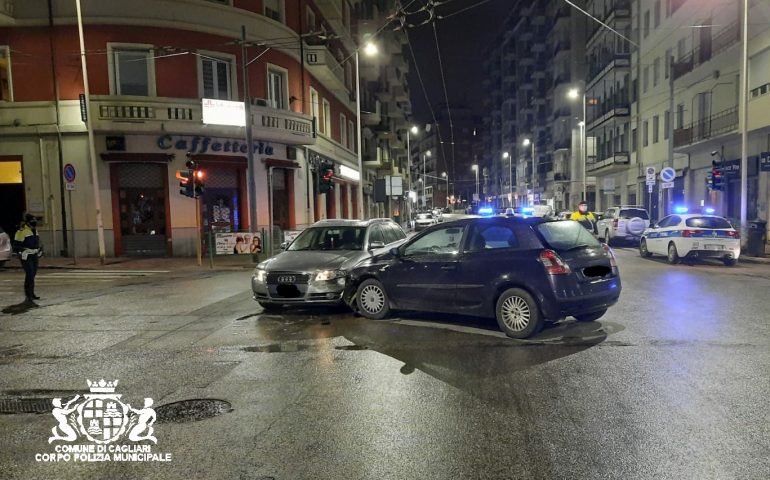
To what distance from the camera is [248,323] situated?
28.8 ft

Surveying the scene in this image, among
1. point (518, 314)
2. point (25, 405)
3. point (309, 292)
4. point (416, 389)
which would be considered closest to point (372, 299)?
point (309, 292)

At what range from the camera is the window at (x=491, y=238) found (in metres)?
7.47

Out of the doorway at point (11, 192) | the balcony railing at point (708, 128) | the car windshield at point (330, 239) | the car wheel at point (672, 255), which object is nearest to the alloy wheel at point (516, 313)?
the car windshield at point (330, 239)

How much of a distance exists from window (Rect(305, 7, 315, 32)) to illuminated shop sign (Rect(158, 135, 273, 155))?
7.82 m

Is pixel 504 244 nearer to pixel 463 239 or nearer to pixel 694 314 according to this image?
pixel 463 239

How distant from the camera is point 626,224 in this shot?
24.4 metres

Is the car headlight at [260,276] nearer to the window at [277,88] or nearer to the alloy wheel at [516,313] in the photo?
the alloy wheel at [516,313]

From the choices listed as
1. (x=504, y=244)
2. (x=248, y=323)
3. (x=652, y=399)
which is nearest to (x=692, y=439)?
(x=652, y=399)

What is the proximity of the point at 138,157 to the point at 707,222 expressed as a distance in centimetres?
1994

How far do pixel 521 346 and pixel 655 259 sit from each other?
1330cm

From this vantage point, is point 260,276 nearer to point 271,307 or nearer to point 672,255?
point 271,307

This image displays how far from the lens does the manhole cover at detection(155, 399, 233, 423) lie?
15.4ft

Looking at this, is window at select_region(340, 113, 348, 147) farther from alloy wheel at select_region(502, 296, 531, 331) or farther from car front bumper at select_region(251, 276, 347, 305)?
alloy wheel at select_region(502, 296, 531, 331)

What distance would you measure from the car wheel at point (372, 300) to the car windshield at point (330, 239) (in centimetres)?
159
